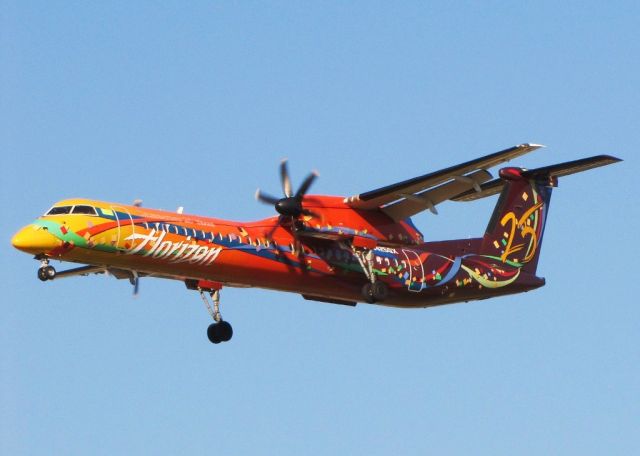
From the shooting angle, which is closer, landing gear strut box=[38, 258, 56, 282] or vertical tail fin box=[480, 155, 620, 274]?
landing gear strut box=[38, 258, 56, 282]

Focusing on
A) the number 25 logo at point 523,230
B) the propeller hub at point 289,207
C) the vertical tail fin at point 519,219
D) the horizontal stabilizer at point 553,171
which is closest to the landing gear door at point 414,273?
the horizontal stabilizer at point 553,171

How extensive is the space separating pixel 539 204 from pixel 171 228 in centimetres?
1175

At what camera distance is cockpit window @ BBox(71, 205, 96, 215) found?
2643cm

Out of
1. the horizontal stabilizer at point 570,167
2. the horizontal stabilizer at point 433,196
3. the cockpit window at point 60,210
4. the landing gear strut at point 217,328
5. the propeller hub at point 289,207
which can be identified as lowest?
the landing gear strut at point 217,328

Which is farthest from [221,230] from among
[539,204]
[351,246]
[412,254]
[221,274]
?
[539,204]

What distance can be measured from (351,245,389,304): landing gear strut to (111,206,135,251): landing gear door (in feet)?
19.9

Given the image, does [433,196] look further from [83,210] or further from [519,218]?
[83,210]

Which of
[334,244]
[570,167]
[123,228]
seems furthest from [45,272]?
[570,167]

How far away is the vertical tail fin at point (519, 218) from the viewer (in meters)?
33.4

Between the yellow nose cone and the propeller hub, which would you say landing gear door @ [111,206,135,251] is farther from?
the propeller hub

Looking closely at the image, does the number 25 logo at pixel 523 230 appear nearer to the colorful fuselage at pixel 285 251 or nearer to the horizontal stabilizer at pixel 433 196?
the colorful fuselage at pixel 285 251

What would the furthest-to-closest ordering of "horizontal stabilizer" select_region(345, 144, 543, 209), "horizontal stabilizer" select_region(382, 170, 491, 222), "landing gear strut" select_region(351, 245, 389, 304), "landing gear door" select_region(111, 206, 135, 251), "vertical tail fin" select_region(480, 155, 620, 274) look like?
1. "vertical tail fin" select_region(480, 155, 620, 274)
2. "landing gear strut" select_region(351, 245, 389, 304)
3. "horizontal stabilizer" select_region(382, 170, 491, 222)
4. "horizontal stabilizer" select_region(345, 144, 543, 209)
5. "landing gear door" select_region(111, 206, 135, 251)

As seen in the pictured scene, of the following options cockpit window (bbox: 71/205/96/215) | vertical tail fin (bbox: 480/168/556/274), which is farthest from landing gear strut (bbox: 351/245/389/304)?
cockpit window (bbox: 71/205/96/215)

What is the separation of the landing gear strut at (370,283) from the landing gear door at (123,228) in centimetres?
606
